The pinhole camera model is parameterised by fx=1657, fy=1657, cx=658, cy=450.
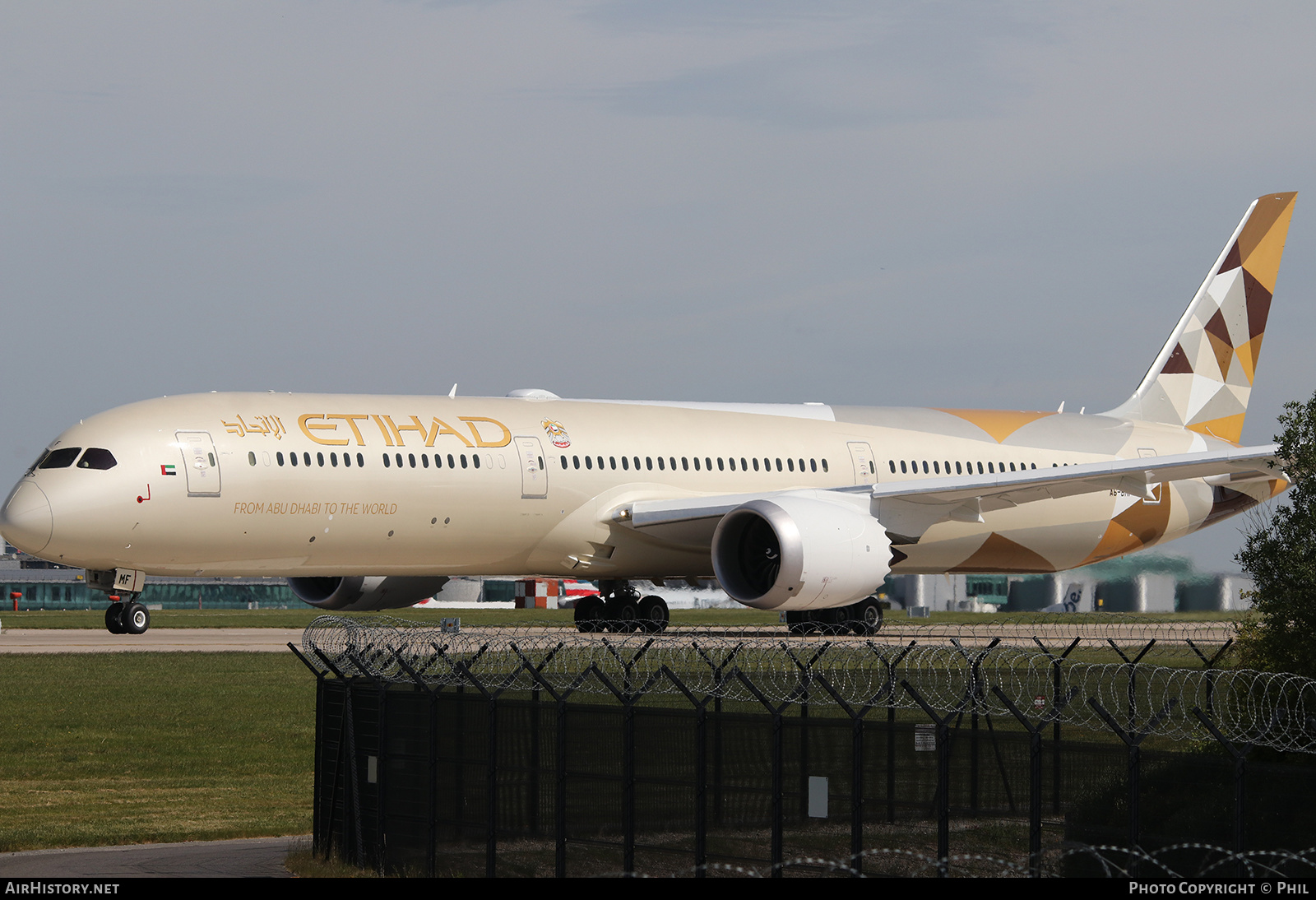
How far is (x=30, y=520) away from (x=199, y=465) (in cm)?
280

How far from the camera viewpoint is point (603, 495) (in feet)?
105

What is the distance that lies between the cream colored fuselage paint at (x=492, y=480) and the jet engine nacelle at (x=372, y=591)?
93.8 inches

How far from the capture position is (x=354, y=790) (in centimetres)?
1287

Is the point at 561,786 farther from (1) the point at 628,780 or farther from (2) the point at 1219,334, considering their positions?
(2) the point at 1219,334

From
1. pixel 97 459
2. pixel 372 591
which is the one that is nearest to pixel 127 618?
pixel 97 459

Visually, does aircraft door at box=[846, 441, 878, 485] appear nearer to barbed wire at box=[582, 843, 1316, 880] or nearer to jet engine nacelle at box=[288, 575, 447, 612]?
jet engine nacelle at box=[288, 575, 447, 612]

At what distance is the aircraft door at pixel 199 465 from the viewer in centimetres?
2748

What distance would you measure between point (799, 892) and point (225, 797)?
31.2 feet

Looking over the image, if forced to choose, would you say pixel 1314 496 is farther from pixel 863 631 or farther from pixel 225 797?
pixel 863 631

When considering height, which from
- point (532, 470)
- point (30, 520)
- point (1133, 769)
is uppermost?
point (532, 470)

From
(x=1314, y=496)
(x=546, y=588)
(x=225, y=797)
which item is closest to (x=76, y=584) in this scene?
(x=546, y=588)

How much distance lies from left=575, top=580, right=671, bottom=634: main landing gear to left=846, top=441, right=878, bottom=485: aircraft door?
5.02 m

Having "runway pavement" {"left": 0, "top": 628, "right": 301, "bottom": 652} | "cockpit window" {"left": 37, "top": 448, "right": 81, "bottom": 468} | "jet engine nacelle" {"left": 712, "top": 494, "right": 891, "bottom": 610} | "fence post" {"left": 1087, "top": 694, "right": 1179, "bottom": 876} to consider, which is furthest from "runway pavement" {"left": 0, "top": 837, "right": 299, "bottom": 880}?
"runway pavement" {"left": 0, "top": 628, "right": 301, "bottom": 652}

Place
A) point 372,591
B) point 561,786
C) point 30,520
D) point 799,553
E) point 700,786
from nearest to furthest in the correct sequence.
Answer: point 700,786, point 561,786, point 30,520, point 799,553, point 372,591
